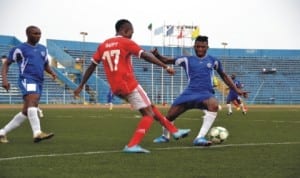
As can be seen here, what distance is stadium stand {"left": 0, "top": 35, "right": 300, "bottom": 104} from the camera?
1887 inches

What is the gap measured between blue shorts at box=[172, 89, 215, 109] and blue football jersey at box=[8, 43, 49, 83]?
230cm

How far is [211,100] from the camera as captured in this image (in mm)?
9203

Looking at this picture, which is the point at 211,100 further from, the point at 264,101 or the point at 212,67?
the point at 264,101

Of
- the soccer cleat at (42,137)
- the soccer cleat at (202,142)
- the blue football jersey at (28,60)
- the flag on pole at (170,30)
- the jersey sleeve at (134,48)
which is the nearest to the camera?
the jersey sleeve at (134,48)

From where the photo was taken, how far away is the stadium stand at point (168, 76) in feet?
157

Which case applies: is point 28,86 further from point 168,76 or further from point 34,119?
point 168,76

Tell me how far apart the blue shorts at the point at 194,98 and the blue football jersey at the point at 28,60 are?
7.54 ft

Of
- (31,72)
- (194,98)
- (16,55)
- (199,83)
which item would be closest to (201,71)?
(199,83)

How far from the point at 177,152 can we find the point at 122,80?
1.17 m

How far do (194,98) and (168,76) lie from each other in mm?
48189

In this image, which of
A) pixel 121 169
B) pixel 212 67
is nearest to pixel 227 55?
pixel 212 67

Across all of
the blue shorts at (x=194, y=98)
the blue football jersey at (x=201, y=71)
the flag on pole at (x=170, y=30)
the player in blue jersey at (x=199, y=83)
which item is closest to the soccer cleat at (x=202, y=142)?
the player in blue jersey at (x=199, y=83)

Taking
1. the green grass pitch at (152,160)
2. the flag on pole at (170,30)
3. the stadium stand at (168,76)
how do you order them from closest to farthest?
the green grass pitch at (152,160) < the stadium stand at (168,76) < the flag on pole at (170,30)

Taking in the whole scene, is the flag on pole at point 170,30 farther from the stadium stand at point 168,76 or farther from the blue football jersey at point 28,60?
the blue football jersey at point 28,60
